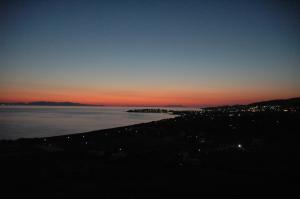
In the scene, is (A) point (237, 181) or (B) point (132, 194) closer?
(B) point (132, 194)

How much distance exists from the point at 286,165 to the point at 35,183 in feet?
58.1

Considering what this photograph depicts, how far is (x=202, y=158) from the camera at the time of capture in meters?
21.8

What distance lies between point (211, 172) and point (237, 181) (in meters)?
2.19

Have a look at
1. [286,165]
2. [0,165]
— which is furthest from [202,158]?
[0,165]

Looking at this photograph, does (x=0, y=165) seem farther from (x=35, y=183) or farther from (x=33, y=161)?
(x=35, y=183)

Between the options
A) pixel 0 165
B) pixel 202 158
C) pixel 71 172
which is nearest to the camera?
pixel 71 172

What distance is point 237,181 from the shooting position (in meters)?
15.2

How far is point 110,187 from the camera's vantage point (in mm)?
14016

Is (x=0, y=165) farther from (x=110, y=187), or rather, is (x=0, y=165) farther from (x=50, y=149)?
(x=110, y=187)

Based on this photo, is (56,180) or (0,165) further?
(0,165)

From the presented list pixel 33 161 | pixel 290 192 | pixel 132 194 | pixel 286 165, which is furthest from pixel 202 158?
pixel 33 161

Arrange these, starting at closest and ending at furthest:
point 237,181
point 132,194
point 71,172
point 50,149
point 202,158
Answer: point 132,194 → point 237,181 → point 71,172 → point 202,158 → point 50,149

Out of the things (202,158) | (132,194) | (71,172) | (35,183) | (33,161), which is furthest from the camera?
(202,158)

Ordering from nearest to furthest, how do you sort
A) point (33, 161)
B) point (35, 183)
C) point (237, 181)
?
point (35, 183) < point (237, 181) < point (33, 161)
